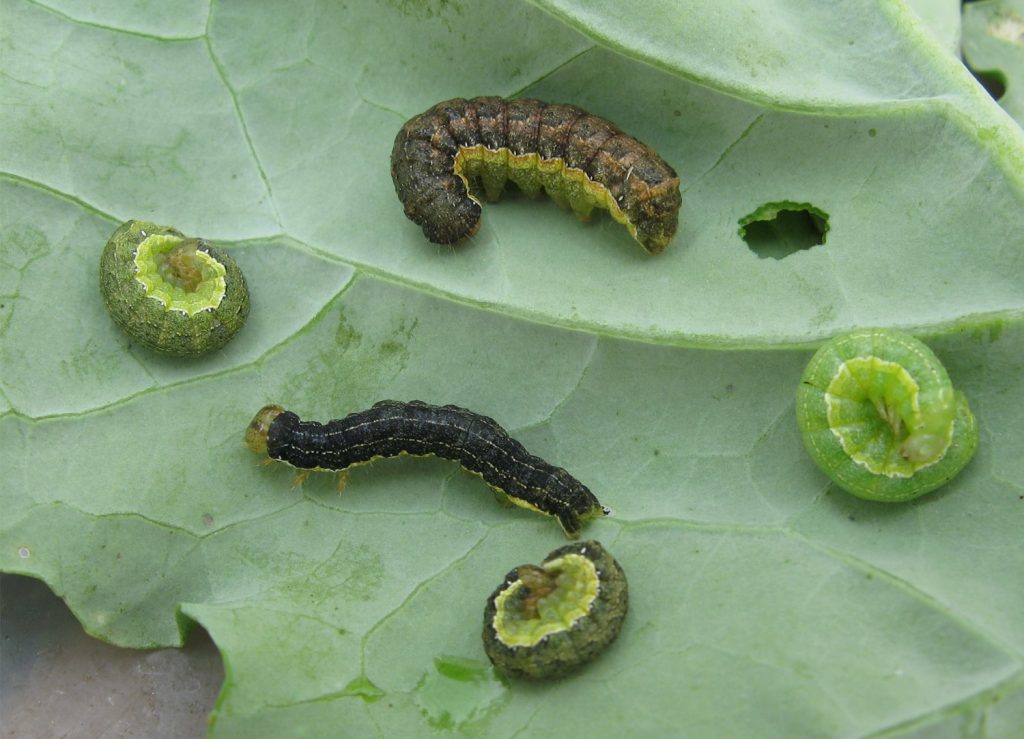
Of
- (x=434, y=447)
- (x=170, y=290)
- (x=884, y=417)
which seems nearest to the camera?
(x=884, y=417)

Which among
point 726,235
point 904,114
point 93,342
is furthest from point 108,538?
point 904,114

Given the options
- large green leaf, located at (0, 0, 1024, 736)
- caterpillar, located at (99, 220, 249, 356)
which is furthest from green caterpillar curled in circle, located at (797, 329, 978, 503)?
caterpillar, located at (99, 220, 249, 356)

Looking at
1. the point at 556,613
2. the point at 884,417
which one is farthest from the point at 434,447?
the point at 884,417

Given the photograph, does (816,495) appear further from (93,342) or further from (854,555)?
(93,342)

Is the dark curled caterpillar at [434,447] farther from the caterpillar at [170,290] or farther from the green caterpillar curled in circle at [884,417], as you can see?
the green caterpillar curled in circle at [884,417]

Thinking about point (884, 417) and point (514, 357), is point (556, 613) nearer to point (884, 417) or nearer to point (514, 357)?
point (514, 357)

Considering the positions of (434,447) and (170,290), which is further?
(170,290)
